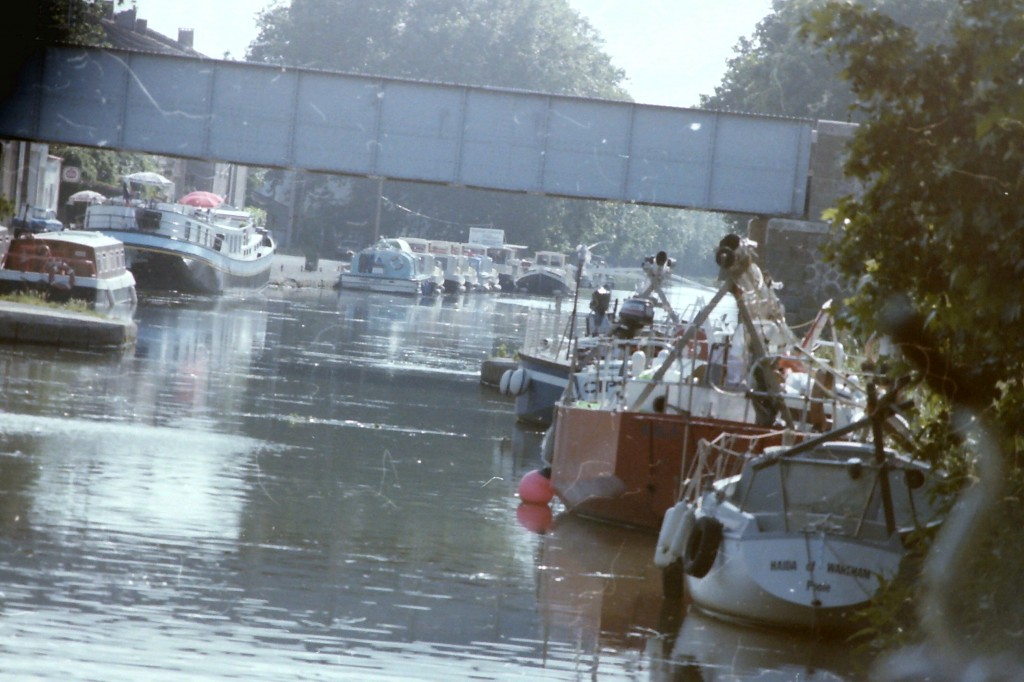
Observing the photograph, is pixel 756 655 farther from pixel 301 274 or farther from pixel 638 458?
pixel 301 274

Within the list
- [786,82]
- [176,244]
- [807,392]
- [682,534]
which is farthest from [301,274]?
[682,534]

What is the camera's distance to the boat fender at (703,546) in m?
14.1

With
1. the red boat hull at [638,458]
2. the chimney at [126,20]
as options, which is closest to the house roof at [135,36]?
the chimney at [126,20]

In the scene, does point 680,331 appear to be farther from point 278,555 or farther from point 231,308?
point 231,308

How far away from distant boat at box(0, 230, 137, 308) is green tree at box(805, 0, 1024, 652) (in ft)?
121

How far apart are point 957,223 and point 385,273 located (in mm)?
78936

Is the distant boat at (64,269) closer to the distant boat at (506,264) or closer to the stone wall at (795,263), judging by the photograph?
the stone wall at (795,263)

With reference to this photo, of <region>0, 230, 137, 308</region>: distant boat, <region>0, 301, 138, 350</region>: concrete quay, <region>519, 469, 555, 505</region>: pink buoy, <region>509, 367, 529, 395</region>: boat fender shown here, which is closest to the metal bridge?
<region>0, 301, 138, 350</region>: concrete quay

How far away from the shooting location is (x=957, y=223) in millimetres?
8266

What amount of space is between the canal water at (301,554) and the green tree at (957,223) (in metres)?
2.91

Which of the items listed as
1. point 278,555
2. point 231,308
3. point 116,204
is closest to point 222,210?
point 116,204

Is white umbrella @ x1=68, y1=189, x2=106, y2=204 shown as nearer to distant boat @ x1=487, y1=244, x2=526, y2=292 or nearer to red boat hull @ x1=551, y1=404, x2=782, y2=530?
distant boat @ x1=487, y1=244, x2=526, y2=292

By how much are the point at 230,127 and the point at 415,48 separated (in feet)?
221

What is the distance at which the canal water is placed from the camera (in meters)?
11.6
